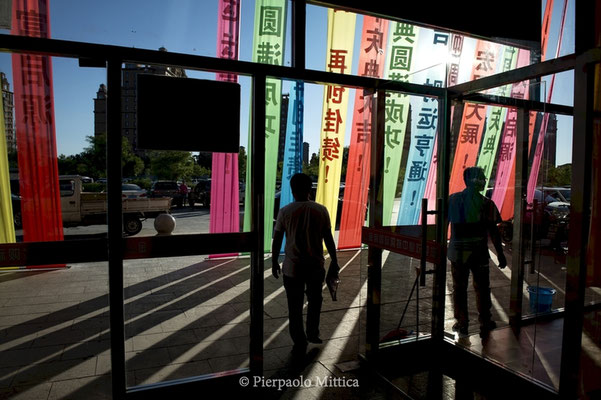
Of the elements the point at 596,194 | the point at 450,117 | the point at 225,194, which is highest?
the point at 450,117

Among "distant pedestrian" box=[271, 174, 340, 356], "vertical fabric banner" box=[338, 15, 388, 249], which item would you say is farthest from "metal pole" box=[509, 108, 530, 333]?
"vertical fabric banner" box=[338, 15, 388, 249]

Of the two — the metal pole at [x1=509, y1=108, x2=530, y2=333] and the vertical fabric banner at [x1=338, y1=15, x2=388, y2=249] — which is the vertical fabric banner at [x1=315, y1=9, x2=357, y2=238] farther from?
the metal pole at [x1=509, y1=108, x2=530, y2=333]

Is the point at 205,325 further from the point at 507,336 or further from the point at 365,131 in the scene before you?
the point at 507,336

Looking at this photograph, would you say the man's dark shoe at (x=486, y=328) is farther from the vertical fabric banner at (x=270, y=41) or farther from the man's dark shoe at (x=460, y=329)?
the vertical fabric banner at (x=270, y=41)

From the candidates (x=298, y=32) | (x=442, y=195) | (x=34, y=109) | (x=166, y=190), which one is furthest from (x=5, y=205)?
(x=442, y=195)

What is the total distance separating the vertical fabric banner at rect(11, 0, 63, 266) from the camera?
16.4 feet

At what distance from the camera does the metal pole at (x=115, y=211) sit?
108 inches

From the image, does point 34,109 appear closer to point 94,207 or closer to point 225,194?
point 94,207

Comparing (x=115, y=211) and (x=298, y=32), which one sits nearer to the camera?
(x=115, y=211)

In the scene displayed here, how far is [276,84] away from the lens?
7871 millimetres

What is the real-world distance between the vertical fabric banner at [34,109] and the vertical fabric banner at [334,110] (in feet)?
15.0

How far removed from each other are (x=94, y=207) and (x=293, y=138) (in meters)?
4.20

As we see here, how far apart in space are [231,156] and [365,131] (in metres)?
4.69

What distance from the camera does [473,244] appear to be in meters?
4.09
